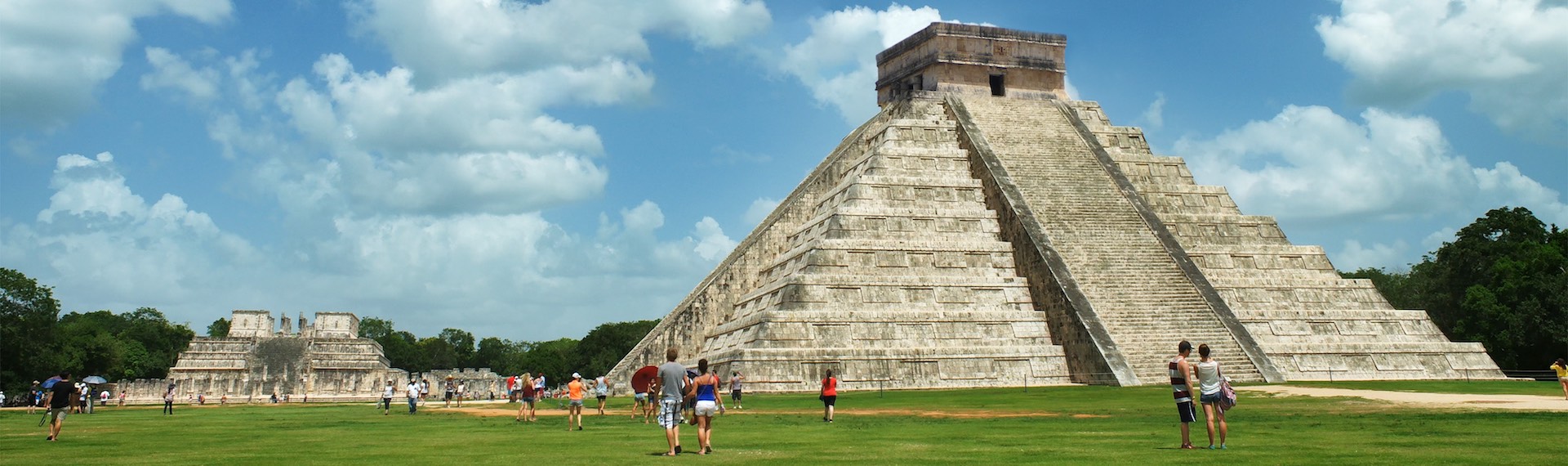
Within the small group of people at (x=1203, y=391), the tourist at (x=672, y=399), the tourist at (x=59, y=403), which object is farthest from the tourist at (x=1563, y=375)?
the tourist at (x=59, y=403)

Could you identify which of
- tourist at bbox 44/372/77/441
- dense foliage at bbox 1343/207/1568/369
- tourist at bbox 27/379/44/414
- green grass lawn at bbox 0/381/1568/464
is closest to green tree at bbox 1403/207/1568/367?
dense foliage at bbox 1343/207/1568/369

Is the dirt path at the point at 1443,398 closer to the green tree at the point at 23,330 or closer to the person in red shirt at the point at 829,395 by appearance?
the person in red shirt at the point at 829,395

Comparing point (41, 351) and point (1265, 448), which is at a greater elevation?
point (41, 351)

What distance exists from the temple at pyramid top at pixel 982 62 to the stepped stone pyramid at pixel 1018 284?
2.11 m

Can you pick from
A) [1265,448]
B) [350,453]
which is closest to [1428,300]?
[1265,448]

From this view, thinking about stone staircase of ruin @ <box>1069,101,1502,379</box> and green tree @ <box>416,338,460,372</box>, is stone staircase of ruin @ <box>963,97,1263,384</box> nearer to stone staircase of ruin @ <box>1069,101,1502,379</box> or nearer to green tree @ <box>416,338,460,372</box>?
stone staircase of ruin @ <box>1069,101,1502,379</box>

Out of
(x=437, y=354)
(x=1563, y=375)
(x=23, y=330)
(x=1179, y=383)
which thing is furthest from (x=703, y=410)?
(x=437, y=354)

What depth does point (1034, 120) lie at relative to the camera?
1528 inches

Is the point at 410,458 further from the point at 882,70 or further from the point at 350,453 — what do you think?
the point at 882,70

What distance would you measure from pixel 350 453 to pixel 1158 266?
2278cm

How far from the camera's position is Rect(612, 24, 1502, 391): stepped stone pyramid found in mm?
27344

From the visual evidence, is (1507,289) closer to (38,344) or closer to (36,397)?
(36,397)

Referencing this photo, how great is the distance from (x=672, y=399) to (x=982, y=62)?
30516mm

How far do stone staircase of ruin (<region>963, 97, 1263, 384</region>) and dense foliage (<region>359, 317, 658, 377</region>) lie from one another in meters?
47.8
